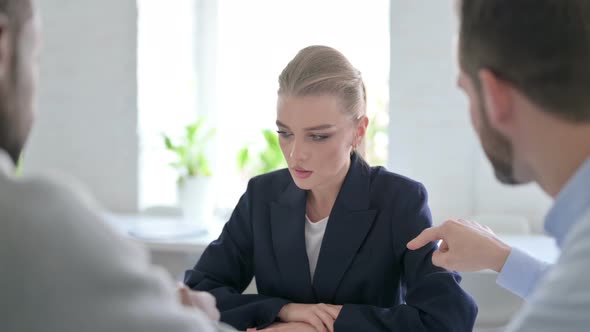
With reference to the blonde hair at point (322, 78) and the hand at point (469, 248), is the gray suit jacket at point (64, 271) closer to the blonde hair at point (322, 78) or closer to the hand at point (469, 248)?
the hand at point (469, 248)

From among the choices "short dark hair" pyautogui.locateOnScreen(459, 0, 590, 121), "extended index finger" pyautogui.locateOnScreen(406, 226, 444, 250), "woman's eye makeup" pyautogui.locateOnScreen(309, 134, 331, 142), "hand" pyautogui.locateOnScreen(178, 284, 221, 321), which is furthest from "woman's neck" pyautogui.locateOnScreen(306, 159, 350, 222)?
"short dark hair" pyautogui.locateOnScreen(459, 0, 590, 121)

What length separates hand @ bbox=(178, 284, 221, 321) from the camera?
1145 millimetres

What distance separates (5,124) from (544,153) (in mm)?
746

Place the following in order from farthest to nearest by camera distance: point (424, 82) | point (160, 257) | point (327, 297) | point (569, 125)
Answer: point (160, 257), point (424, 82), point (327, 297), point (569, 125)

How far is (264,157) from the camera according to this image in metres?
3.60

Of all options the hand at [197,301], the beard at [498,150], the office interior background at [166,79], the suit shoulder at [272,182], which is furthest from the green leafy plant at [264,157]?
the beard at [498,150]

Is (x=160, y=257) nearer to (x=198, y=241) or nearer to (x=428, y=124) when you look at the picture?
(x=198, y=241)

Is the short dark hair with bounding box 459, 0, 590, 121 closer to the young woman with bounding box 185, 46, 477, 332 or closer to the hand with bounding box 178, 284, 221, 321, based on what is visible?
the hand with bounding box 178, 284, 221, 321

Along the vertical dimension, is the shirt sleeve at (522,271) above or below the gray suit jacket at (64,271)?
below

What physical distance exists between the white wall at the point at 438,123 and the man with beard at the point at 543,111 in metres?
2.36

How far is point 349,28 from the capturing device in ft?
12.2

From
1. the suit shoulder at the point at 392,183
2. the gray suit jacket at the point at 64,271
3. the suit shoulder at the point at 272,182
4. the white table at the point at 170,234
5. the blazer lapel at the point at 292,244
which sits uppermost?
the gray suit jacket at the point at 64,271

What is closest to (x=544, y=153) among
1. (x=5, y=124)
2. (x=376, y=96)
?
(x=5, y=124)

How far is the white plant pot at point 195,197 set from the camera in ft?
11.3
